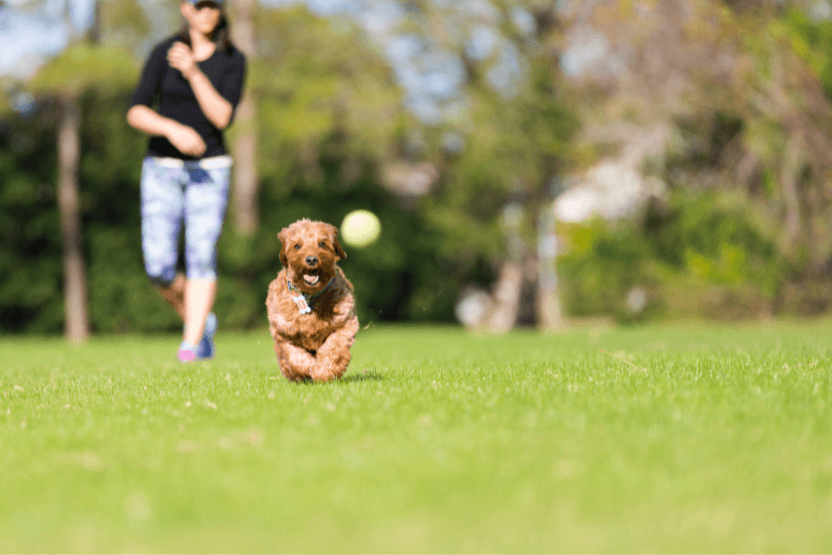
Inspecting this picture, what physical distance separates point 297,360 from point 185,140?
2512mm

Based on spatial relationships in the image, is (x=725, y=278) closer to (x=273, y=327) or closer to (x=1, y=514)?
(x=273, y=327)

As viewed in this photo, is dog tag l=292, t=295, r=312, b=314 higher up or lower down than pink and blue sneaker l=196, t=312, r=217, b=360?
higher up

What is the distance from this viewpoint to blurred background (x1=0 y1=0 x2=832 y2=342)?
647 inches

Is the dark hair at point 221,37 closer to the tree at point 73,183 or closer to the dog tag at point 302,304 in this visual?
the dog tag at point 302,304

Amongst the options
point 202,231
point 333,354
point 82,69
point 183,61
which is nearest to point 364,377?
point 333,354

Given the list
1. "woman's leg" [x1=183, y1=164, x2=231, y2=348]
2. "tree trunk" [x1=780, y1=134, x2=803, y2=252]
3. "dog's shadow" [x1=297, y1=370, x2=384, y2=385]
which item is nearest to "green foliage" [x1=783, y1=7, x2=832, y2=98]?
"tree trunk" [x1=780, y1=134, x2=803, y2=252]

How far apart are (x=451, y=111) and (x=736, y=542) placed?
2003 centimetres

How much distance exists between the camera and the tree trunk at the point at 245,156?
60.1 feet

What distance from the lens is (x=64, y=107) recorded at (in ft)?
53.1

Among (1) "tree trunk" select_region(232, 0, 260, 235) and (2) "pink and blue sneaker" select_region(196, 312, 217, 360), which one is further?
(1) "tree trunk" select_region(232, 0, 260, 235)

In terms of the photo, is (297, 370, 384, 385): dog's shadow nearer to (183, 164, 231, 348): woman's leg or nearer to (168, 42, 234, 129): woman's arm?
(183, 164, 231, 348): woman's leg

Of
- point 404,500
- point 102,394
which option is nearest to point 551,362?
point 102,394

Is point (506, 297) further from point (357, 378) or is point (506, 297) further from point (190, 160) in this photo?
point (357, 378)

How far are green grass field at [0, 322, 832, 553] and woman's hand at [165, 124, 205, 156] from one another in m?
2.45
